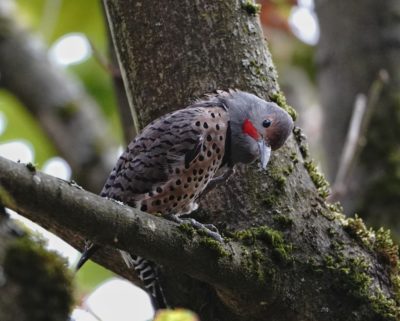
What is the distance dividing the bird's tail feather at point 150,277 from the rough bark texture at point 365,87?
7.49ft

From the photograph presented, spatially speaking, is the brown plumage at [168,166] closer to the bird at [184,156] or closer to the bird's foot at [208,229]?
the bird at [184,156]

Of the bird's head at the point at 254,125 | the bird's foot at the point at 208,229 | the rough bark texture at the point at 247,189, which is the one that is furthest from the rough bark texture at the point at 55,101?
the bird's foot at the point at 208,229

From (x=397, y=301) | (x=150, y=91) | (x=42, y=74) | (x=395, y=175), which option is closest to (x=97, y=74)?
(x=42, y=74)

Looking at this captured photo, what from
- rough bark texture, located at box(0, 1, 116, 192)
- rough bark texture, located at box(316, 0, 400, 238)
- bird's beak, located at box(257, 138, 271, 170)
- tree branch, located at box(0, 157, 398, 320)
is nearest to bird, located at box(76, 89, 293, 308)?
bird's beak, located at box(257, 138, 271, 170)

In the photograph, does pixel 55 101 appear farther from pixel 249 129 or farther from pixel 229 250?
pixel 229 250

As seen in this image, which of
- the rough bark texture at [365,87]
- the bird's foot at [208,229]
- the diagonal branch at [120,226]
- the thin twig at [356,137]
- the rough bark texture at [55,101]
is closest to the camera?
the diagonal branch at [120,226]

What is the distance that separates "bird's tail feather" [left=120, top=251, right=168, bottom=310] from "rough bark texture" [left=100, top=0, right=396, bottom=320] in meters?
0.05

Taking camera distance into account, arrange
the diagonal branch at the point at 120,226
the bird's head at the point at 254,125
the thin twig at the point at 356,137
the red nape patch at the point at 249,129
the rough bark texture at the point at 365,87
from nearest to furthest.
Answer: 1. the diagonal branch at the point at 120,226
2. the bird's head at the point at 254,125
3. the red nape patch at the point at 249,129
4. the thin twig at the point at 356,137
5. the rough bark texture at the point at 365,87

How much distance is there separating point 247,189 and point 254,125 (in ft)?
1.43

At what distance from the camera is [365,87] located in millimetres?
6336

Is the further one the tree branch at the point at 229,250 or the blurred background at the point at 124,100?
the blurred background at the point at 124,100

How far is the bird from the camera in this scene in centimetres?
379

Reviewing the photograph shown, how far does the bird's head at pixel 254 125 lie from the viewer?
3.96 m

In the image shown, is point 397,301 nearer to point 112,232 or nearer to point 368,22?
point 112,232
